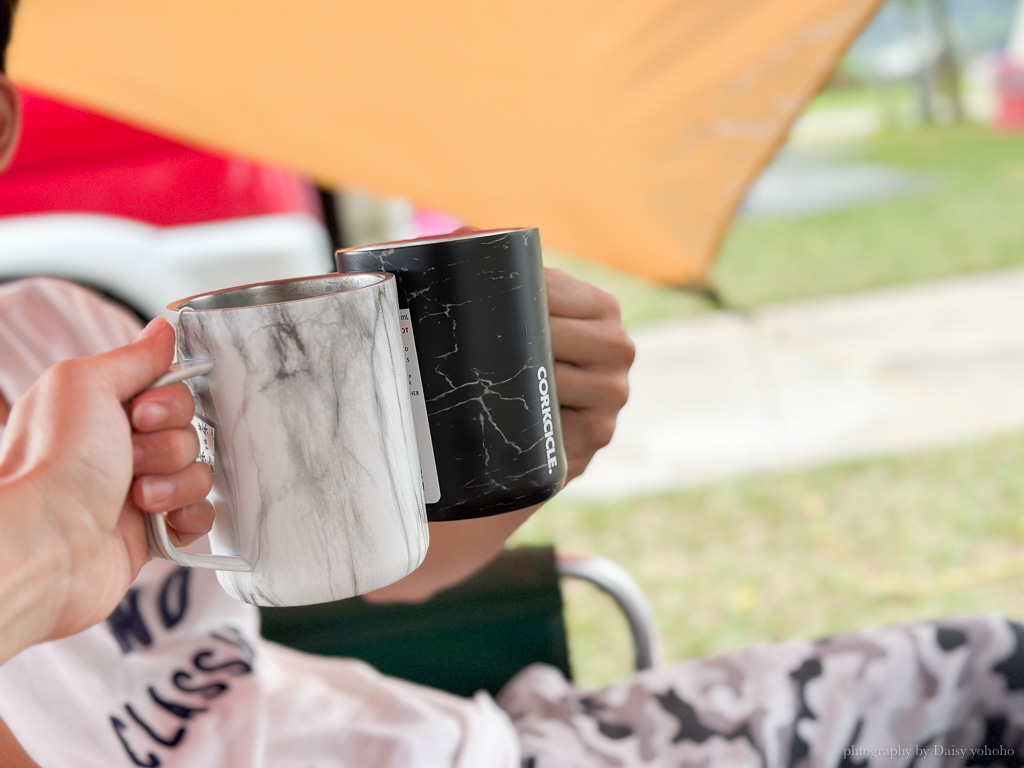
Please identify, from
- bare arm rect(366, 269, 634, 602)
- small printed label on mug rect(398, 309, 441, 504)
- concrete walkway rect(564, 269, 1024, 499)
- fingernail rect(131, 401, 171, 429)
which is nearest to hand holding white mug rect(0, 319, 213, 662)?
fingernail rect(131, 401, 171, 429)

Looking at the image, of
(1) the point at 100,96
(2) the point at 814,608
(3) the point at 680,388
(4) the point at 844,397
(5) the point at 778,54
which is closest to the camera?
(5) the point at 778,54

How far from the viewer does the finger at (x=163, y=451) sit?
418 millimetres

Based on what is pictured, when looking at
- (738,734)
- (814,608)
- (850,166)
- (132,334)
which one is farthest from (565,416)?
(850,166)

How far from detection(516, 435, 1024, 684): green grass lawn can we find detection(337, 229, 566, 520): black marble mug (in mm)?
1369

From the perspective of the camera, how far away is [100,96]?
54.6 inches

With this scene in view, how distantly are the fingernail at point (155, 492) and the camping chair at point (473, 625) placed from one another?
65cm

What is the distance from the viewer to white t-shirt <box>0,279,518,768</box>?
68 cm

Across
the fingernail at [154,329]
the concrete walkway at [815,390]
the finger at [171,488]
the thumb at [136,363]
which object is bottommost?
the concrete walkway at [815,390]

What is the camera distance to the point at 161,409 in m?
0.41

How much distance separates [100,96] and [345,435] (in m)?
1.18

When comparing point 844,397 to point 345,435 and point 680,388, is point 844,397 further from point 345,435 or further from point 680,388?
point 345,435

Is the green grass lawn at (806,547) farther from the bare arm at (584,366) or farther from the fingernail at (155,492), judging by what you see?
the fingernail at (155,492)

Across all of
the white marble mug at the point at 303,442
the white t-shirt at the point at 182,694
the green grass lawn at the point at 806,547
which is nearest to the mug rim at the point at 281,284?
the white marble mug at the point at 303,442

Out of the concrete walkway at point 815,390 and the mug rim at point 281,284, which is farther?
the concrete walkway at point 815,390
